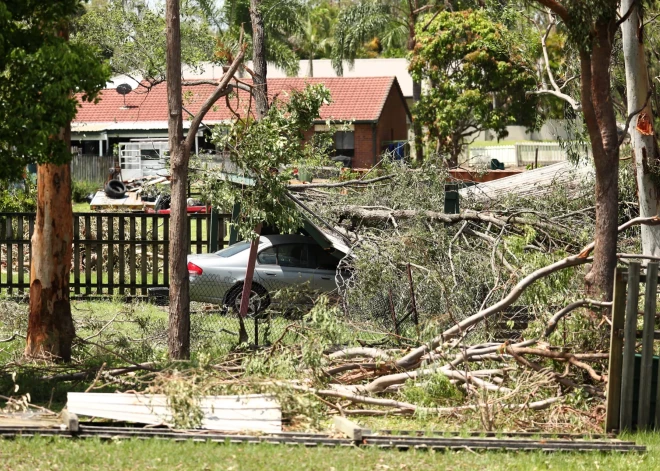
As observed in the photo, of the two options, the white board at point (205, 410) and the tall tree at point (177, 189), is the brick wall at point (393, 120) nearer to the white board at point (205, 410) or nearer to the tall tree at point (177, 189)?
the tall tree at point (177, 189)

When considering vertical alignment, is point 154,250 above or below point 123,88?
below

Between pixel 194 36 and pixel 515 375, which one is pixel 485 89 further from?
pixel 515 375

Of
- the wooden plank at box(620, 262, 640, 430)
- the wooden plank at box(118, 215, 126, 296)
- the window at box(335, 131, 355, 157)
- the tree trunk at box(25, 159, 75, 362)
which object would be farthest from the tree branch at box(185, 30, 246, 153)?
the window at box(335, 131, 355, 157)

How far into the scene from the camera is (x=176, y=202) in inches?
436

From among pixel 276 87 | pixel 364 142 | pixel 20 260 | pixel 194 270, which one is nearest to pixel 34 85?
pixel 194 270

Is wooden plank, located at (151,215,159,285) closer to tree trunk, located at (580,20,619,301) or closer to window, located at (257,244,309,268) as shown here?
window, located at (257,244,309,268)

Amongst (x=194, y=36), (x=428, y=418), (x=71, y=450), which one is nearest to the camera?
(x=71, y=450)

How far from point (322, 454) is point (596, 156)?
5004 millimetres

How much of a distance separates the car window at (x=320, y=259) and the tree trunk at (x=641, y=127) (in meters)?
5.60

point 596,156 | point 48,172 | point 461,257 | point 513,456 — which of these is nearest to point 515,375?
point 513,456

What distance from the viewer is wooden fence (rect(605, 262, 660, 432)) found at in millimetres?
8156

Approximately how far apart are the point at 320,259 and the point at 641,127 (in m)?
6.45

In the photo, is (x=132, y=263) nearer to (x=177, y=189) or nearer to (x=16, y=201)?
(x=16, y=201)

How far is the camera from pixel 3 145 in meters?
9.16
